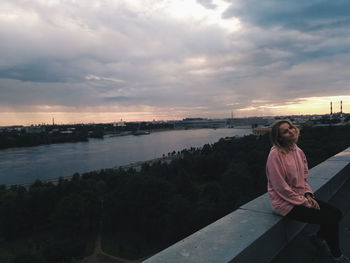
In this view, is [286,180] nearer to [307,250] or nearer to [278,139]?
[278,139]

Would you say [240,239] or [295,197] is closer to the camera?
[240,239]

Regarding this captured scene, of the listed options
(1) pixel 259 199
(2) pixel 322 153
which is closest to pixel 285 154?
(1) pixel 259 199

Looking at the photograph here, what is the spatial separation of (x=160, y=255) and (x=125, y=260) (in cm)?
732

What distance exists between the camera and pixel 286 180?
119cm

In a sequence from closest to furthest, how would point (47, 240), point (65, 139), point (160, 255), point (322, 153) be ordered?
point (160, 255) < point (47, 240) < point (322, 153) < point (65, 139)

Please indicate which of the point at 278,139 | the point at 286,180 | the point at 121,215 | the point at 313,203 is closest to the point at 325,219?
the point at 313,203

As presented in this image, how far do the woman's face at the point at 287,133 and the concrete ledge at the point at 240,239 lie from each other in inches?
13.5

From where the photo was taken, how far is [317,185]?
5.00 feet

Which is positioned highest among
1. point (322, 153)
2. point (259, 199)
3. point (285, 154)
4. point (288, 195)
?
point (285, 154)

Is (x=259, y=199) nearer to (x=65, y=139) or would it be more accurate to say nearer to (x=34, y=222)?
(x=34, y=222)

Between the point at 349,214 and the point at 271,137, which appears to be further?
the point at 349,214

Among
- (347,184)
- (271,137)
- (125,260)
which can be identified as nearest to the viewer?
(271,137)

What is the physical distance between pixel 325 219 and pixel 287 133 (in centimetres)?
40

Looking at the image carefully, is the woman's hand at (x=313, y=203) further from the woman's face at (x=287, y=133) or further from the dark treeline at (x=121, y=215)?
the dark treeline at (x=121, y=215)
